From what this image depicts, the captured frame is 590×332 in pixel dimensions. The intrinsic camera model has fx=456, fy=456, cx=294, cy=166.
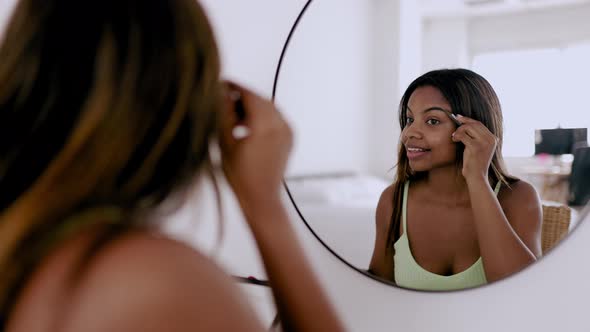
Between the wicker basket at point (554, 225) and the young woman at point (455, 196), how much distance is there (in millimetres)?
15

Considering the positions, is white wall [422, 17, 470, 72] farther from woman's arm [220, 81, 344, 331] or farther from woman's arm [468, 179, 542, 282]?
woman's arm [220, 81, 344, 331]

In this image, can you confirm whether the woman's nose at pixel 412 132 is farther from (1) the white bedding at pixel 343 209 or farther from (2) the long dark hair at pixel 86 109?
(2) the long dark hair at pixel 86 109

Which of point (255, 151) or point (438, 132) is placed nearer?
point (255, 151)

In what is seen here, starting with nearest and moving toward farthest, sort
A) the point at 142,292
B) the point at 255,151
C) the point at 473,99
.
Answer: the point at 142,292 → the point at 255,151 → the point at 473,99

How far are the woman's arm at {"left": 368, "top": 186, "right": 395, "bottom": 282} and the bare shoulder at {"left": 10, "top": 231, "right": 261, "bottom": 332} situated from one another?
48 centimetres

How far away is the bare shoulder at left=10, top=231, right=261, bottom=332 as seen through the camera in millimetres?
330

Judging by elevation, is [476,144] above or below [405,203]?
above

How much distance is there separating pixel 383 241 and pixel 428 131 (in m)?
0.21

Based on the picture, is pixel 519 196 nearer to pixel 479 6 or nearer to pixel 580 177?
pixel 580 177

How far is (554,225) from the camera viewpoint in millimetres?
770

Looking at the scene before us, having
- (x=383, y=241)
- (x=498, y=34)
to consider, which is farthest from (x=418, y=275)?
(x=498, y=34)

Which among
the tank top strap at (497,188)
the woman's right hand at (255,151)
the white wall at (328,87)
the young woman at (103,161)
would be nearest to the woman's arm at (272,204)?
the woman's right hand at (255,151)

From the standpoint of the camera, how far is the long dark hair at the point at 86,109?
0.37 meters

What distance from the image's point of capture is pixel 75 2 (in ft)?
1.26
